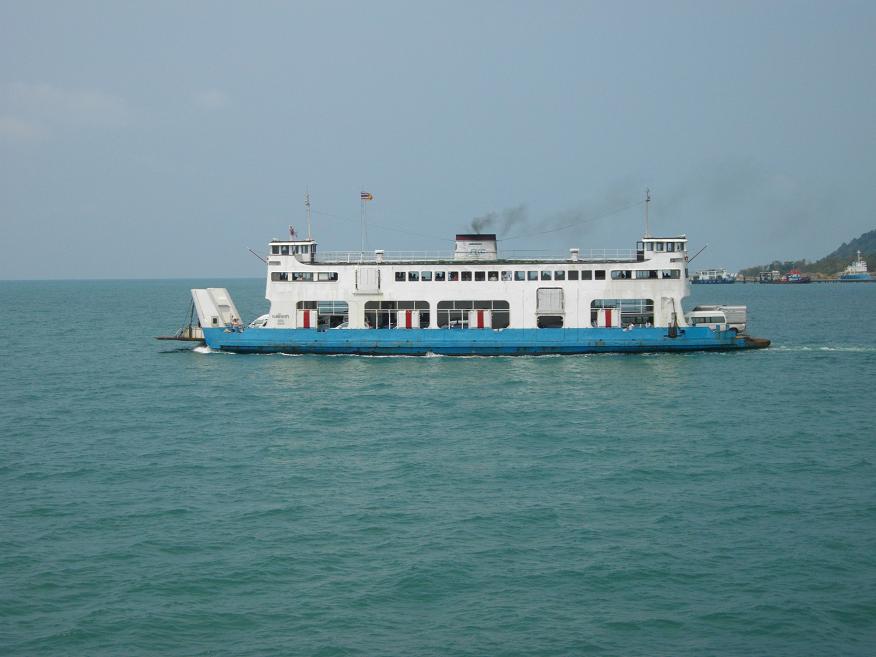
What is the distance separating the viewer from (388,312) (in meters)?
54.3

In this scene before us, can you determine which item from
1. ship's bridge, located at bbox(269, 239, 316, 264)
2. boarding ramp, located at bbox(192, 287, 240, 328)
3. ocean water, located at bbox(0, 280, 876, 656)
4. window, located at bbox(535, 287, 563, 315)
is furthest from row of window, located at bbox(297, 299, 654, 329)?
ocean water, located at bbox(0, 280, 876, 656)

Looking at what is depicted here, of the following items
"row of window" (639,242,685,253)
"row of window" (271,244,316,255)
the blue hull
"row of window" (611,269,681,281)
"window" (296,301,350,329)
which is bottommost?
the blue hull

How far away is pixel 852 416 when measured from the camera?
3512 cm

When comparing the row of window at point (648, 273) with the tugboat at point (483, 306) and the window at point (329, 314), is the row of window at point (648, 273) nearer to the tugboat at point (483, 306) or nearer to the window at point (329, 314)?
the tugboat at point (483, 306)

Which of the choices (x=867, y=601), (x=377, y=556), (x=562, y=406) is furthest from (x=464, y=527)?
(x=562, y=406)

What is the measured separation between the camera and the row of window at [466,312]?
5362cm

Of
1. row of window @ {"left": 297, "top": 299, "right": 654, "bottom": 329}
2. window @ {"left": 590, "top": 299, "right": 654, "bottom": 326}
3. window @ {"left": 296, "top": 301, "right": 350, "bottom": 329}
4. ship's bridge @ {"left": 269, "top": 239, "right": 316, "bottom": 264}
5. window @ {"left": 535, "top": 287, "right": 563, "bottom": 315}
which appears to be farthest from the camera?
window @ {"left": 296, "top": 301, "right": 350, "bottom": 329}

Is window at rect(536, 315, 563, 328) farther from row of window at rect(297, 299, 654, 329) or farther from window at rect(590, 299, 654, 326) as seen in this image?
window at rect(590, 299, 654, 326)

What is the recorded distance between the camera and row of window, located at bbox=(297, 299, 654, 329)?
5362 cm

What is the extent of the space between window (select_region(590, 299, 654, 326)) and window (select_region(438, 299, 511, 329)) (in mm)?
5264

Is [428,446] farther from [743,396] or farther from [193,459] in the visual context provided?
[743,396]

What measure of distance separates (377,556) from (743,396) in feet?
81.3

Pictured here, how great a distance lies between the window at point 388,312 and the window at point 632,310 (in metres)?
10.2

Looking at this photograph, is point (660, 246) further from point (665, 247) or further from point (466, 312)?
point (466, 312)
